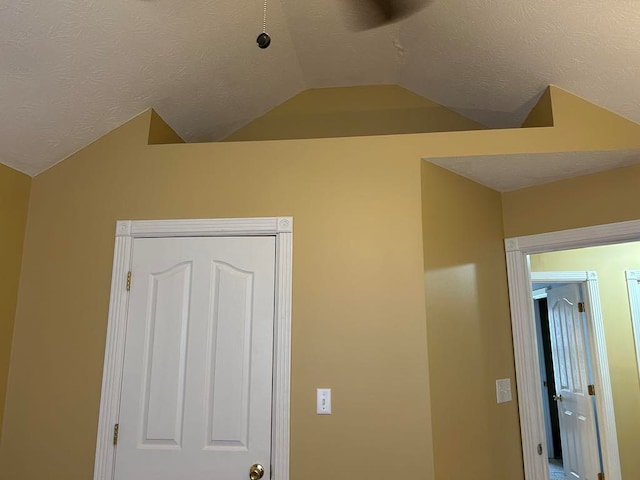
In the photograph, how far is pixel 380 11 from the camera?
2.50 metres

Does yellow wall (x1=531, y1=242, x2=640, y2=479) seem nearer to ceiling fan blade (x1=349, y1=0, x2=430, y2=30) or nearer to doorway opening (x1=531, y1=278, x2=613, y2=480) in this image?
doorway opening (x1=531, y1=278, x2=613, y2=480)

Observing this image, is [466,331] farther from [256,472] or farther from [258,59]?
[258,59]

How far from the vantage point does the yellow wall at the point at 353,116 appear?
10.1ft

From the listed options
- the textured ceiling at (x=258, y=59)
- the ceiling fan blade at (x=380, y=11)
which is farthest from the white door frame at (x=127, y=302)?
the ceiling fan blade at (x=380, y=11)

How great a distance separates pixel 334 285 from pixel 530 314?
1279mm

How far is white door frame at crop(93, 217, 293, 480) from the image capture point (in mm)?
2246

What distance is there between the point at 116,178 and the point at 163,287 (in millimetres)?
649

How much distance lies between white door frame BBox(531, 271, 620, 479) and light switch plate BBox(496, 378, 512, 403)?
68.8 inches

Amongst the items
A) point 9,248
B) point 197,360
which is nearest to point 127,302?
point 197,360

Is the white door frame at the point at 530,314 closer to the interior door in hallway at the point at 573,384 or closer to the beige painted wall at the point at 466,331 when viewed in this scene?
the beige painted wall at the point at 466,331

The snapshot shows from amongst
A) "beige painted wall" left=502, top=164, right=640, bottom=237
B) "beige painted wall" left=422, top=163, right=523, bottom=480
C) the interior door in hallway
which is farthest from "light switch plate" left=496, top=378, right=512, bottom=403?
the interior door in hallway

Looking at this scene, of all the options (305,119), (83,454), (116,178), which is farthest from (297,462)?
(305,119)

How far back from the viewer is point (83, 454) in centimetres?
→ 229

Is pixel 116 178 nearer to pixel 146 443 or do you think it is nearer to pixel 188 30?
pixel 188 30
